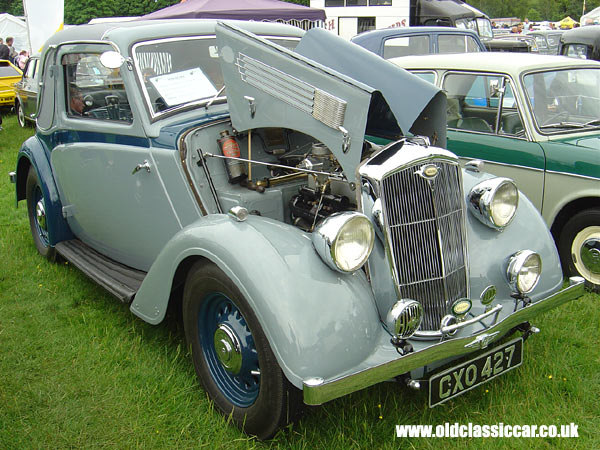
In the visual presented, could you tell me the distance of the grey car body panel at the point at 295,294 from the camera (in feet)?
7.06

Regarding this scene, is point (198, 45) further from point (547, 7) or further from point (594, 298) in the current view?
point (547, 7)

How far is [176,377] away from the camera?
3.00 m

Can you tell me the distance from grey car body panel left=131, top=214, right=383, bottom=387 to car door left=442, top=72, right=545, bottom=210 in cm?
258

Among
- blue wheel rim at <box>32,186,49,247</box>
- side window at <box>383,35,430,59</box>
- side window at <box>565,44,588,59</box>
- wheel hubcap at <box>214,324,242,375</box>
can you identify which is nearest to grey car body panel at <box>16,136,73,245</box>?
blue wheel rim at <box>32,186,49,247</box>

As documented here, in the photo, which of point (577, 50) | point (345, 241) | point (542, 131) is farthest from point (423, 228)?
point (577, 50)

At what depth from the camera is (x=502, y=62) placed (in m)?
4.78

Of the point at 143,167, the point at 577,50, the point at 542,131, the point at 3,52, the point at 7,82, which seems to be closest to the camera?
the point at 143,167

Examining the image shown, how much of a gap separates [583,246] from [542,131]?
3.20 ft

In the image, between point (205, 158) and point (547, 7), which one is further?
point (547, 7)

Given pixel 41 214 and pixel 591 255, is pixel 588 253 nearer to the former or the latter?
pixel 591 255

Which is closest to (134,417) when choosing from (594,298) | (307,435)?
(307,435)

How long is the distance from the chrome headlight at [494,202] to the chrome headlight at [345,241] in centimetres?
78

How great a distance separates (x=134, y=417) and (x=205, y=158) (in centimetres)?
143

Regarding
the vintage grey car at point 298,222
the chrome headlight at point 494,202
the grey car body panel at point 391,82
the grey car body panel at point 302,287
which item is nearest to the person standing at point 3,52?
the vintage grey car at point 298,222
